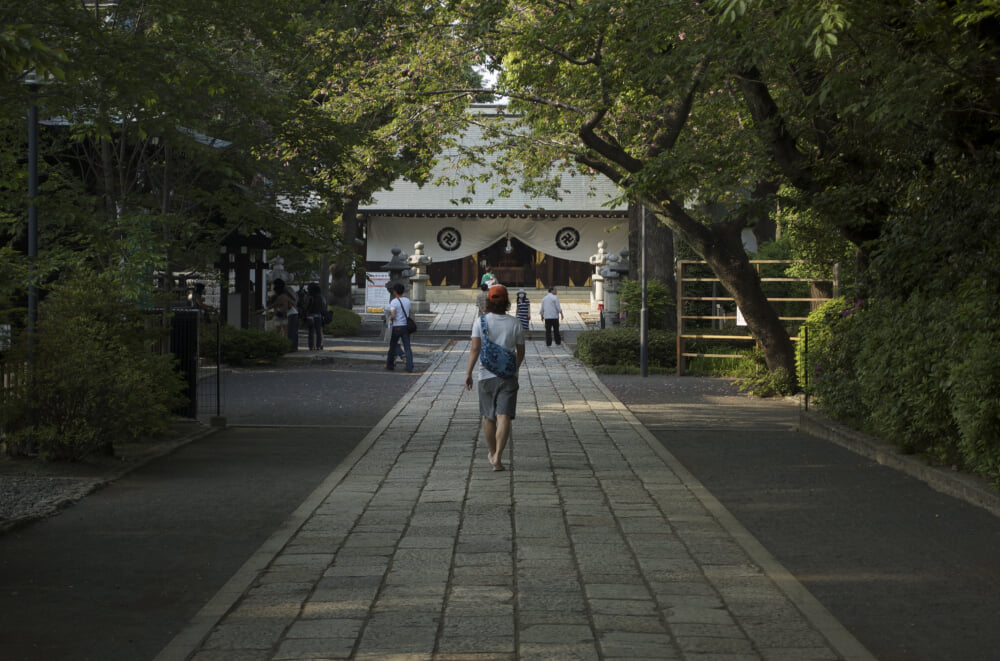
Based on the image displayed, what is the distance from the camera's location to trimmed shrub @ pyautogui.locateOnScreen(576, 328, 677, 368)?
2133 centimetres

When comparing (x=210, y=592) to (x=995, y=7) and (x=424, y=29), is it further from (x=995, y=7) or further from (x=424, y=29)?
(x=424, y=29)

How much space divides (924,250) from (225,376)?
12.8 meters

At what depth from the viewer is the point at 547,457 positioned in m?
10.4

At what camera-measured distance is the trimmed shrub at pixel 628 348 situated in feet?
70.0

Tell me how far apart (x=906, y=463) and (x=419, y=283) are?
31.3 meters

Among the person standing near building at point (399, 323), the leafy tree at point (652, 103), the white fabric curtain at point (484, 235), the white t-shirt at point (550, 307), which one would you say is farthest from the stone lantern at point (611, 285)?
the person standing near building at point (399, 323)

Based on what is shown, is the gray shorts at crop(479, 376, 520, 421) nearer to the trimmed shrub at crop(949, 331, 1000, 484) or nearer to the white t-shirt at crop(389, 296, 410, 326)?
the trimmed shrub at crop(949, 331, 1000, 484)

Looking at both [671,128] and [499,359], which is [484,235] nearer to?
[671,128]

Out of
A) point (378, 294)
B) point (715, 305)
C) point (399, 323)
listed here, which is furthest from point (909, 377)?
point (378, 294)

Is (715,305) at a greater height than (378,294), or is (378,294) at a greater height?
(378,294)

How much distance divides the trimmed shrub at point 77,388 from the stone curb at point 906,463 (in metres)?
6.72

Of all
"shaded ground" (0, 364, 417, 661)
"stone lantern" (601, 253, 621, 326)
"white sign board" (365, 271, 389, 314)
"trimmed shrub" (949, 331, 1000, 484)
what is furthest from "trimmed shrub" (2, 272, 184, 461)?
"stone lantern" (601, 253, 621, 326)

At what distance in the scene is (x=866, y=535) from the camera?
7.11 m

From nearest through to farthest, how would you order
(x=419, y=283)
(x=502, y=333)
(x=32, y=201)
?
(x=32, y=201) → (x=502, y=333) → (x=419, y=283)
